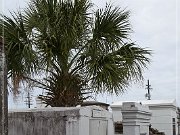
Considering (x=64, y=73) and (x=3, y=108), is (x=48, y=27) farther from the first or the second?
(x=3, y=108)

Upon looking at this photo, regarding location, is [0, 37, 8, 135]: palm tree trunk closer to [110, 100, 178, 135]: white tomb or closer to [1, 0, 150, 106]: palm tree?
[1, 0, 150, 106]: palm tree

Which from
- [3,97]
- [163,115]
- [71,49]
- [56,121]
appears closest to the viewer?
[3,97]

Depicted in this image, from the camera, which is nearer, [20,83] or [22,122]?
[22,122]

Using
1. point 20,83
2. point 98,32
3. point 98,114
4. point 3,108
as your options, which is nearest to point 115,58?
point 98,32

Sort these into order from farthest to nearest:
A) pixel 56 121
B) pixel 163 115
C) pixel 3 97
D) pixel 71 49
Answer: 1. pixel 163 115
2. pixel 71 49
3. pixel 56 121
4. pixel 3 97

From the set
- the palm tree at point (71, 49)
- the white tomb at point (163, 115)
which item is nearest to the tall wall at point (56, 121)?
the palm tree at point (71, 49)

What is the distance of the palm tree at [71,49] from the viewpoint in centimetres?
810

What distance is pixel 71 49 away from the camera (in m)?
8.43

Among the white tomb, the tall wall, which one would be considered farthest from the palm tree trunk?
the white tomb

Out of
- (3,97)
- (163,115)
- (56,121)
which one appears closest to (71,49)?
(56,121)

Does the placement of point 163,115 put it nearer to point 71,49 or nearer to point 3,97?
point 71,49

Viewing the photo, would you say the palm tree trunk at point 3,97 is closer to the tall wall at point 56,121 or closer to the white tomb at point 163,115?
the tall wall at point 56,121

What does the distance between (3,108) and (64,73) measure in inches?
126

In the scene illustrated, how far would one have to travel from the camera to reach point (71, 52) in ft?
27.8
